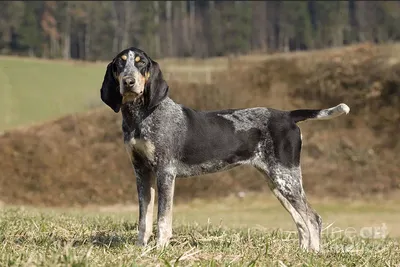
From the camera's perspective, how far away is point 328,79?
38188 millimetres

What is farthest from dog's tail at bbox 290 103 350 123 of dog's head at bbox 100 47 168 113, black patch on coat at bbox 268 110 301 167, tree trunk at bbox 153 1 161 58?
tree trunk at bbox 153 1 161 58

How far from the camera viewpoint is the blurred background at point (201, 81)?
32.6 metres

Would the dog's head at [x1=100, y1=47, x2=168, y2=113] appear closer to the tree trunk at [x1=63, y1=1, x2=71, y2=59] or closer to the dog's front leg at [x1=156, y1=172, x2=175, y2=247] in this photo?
the dog's front leg at [x1=156, y1=172, x2=175, y2=247]

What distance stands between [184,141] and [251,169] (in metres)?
24.8

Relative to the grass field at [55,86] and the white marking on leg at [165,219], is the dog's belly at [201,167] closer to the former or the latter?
the white marking on leg at [165,219]

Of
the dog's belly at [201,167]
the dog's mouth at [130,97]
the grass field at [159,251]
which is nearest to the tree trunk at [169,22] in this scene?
the grass field at [159,251]

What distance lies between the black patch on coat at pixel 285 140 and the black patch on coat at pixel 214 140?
0.20 m

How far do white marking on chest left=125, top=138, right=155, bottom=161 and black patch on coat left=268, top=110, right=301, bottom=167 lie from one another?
59.5 inches

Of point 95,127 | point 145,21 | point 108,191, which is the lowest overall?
point 108,191

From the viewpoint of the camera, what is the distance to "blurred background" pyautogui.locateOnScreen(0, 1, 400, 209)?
107 feet

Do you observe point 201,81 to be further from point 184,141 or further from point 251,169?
point 184,141

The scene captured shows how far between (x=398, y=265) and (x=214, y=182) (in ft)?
83.9

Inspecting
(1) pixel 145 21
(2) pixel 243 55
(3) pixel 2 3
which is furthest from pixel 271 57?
(3) pixel 2 3

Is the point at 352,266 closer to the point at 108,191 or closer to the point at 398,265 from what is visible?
the point at 398,265
